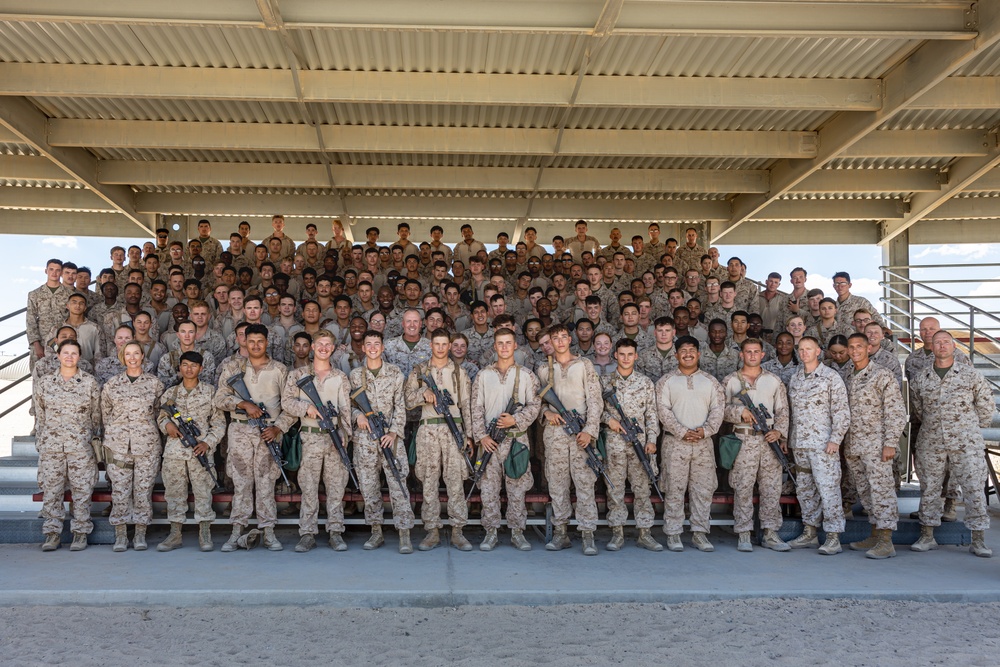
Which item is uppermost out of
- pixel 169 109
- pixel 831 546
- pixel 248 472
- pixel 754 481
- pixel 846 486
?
pixel 169 109

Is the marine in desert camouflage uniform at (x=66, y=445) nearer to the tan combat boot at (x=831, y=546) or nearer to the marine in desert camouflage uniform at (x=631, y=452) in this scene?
the marine in desert camouflage uniform at (x=631, y=452)

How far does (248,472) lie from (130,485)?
1.00 meters

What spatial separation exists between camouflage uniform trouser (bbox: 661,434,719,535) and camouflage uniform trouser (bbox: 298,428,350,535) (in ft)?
9.12

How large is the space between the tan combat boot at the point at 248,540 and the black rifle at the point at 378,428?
4.21 feet

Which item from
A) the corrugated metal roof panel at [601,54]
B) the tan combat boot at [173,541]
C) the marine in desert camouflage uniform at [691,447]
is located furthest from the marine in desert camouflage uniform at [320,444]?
the corrugated metal roof panel at [601,54]

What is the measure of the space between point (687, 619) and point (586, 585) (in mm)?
771

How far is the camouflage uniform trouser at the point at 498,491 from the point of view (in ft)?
20.0

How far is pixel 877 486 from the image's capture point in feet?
20.0

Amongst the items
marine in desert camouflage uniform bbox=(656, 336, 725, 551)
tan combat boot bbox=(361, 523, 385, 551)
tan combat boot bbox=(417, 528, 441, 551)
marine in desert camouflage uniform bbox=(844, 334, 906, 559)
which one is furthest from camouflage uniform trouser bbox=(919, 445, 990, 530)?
Answer: tan combat boot bbox=(361, 523, 385, 551)

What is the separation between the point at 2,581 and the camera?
204 inches

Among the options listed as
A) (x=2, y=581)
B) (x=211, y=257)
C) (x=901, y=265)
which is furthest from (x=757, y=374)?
(x=901, y=265)

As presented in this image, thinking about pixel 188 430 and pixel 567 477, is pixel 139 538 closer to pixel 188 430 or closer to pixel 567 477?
pixel 188 430

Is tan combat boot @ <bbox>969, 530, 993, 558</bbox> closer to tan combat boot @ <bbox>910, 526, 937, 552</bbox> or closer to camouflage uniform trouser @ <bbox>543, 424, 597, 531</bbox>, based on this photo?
tan combat boot @ <bbox>910, 526, 937, 552</bbox>

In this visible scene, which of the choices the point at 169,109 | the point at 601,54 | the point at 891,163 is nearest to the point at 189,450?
the point at 169,109
